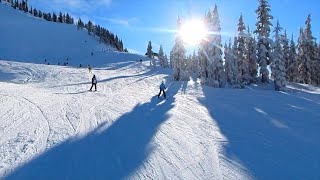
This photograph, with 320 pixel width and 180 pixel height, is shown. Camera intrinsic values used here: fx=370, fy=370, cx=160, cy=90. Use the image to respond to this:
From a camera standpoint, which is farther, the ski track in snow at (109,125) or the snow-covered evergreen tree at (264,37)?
the snow-covered evergreen tree at (264,37)

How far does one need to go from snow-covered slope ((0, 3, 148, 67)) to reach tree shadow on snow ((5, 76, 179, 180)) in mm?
82488

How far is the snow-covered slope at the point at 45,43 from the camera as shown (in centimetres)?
10975

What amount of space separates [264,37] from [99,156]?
141 ft

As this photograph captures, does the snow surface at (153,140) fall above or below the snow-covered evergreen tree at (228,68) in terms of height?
below

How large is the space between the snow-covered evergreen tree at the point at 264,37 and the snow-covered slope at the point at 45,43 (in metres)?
54.4

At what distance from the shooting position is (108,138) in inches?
562

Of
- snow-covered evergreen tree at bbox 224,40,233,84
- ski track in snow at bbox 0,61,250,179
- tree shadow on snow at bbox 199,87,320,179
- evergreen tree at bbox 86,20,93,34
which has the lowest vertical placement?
ski track in snow at bbox 0,61,250,179

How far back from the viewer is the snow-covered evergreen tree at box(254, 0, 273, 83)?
5031 centimetres

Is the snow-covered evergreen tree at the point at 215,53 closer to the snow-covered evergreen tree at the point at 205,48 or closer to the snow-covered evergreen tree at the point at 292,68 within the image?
the snow-covered evergreen tree at the point at 205,48

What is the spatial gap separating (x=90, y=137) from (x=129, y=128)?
2563mm

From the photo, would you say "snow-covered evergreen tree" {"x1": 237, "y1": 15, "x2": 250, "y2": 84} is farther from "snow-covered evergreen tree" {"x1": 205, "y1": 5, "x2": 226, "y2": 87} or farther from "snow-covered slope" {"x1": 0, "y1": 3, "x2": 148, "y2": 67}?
"snow-covered slope" {"x1": 0, "y1": 3, "x2": 148, "y2": 67}

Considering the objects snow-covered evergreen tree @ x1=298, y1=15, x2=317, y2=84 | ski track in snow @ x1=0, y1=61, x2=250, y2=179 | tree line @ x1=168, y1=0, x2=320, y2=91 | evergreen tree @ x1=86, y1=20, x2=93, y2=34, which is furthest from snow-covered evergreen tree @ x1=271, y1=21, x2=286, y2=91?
evergreen tree @ x1=86, y1=20, x2=93, y2=34

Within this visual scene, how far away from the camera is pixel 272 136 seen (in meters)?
15.5

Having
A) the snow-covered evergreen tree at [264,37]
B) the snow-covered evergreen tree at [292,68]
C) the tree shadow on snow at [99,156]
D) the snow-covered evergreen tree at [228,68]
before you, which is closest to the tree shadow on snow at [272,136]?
the tree shadow on snow at [99,156]
